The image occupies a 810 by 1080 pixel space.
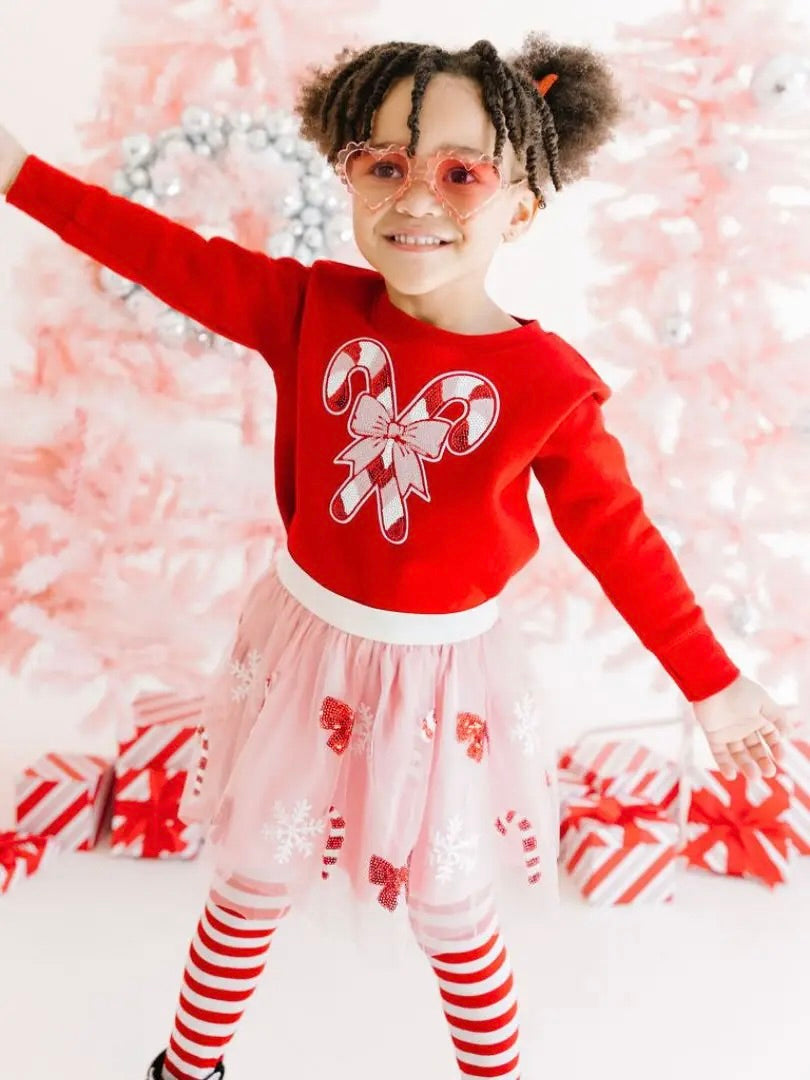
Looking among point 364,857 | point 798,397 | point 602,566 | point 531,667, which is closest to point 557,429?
point 602,566

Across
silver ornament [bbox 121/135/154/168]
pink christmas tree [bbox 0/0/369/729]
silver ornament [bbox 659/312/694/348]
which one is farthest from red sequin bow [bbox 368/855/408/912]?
silver ornament [bbox 121/135/154/168]

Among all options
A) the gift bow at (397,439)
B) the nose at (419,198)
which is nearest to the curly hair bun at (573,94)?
the nose at (419,198)

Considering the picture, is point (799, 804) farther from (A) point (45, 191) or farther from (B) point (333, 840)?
(A) point (45, 191)

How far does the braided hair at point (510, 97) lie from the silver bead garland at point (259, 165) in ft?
1.33

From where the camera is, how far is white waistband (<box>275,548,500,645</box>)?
96 centimetres

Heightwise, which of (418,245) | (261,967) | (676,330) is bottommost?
(261,967)

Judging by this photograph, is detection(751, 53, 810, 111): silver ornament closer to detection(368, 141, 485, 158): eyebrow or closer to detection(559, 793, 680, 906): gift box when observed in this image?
detection(368, 141, 485, 158): eyebrow

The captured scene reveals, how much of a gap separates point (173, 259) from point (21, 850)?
2.81ft

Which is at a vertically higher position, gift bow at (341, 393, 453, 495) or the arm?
the arm

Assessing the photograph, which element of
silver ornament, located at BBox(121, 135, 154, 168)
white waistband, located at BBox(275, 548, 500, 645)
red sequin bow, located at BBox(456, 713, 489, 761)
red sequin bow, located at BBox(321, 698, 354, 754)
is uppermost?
silver ornament, located at BBox(121, 135, 154, 168)

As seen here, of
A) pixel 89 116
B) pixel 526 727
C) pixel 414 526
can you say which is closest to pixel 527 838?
pixel 526 727

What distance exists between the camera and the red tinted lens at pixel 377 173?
0.87 m

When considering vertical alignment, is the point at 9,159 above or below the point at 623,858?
above

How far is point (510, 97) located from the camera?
2.83 feet
